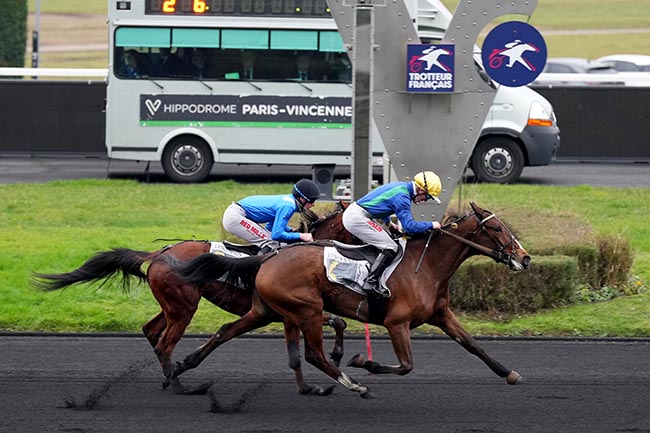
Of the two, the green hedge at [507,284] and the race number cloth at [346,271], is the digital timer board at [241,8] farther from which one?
the race number cloth at [346,271]

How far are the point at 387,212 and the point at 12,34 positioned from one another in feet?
110

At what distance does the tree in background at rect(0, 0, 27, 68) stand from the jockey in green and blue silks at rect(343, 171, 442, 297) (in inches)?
1284

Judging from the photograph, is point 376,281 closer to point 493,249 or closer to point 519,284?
point 493,249

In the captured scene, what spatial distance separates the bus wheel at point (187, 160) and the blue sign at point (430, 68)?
10.1 metres

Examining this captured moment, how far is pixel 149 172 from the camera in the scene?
79.5 feet

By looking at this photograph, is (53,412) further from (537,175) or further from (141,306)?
(537,175)

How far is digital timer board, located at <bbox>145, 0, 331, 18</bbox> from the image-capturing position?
21.5m

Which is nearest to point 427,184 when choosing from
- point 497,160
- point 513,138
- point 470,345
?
point 470,345

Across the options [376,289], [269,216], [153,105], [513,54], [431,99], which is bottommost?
[376,289]

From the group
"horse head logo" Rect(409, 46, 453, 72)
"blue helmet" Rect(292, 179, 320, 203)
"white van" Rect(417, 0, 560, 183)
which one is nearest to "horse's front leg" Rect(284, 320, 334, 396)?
"blue helmet" Rect(292, 179, 320, 203)

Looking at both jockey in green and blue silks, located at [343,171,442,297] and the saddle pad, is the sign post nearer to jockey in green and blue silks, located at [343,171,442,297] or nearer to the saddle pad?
jockey in green and blue silks, located at [343,171,442,297]

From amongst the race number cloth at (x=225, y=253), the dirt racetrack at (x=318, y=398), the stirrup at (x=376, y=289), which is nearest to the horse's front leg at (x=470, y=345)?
the dirt racetrack at (x=318, y=398)

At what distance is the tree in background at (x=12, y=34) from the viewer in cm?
4016

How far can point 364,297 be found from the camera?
9227 millimetres
